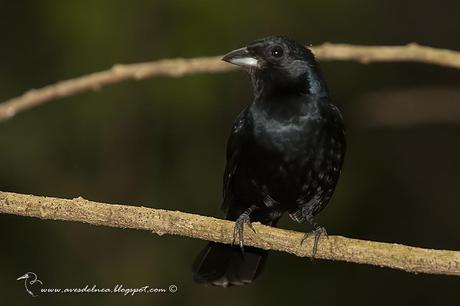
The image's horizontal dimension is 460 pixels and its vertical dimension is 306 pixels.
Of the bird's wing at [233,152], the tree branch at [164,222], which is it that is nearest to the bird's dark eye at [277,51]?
the bird's wing at [233,152]

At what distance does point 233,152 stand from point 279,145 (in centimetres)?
32

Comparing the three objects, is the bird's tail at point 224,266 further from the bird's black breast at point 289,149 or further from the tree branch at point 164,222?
the tree branch at point 164,222

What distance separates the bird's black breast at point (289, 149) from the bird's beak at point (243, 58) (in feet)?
0.68

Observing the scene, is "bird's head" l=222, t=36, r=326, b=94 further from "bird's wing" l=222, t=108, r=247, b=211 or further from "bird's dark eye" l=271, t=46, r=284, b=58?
"bird's wing" l=222, t=108, r=247, b=211

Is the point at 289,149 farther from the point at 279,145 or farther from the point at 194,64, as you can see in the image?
the point at 194,64

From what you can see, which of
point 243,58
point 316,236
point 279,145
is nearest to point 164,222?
point 316,236

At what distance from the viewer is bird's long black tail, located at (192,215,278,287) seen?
4.79m

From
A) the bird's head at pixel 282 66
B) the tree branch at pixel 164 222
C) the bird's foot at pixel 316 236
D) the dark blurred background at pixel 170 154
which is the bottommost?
the dark blurred background at pixel 170 154

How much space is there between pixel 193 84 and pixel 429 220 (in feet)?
8.20

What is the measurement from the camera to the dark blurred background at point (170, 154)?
6.56 m

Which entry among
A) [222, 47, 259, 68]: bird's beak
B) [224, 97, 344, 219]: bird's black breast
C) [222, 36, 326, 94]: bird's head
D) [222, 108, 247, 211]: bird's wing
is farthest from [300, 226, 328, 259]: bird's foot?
[222, 47, 259, 68]: bird's beak

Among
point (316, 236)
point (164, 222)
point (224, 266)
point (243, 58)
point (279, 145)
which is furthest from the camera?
point (224, 266)

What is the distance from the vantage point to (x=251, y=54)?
4.61m

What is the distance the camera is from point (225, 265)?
4.82m
